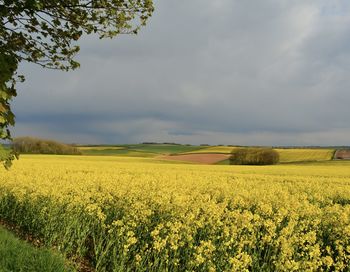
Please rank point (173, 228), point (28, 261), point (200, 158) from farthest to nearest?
point (200, 158) < point (28, 261) < point (173, 228)

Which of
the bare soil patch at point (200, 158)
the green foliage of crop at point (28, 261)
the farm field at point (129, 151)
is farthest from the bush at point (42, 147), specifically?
the green foliage of crop at point (28, 261)

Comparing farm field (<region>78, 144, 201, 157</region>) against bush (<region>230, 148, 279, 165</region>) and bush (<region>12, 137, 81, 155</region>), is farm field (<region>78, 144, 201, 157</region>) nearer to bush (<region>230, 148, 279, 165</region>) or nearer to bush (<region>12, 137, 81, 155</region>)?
bush (<region>12, 137, 81, 155</region>)

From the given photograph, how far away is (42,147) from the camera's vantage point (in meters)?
88.5

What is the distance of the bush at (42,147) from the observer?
3420 inches

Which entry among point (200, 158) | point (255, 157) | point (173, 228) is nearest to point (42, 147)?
point (200, 158)

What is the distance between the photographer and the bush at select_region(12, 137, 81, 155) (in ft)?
285

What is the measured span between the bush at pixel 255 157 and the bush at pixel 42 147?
128 feet

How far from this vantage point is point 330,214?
36.8 ft

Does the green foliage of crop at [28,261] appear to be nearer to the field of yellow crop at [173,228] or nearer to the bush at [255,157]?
the field of yellow crop at [173,228]

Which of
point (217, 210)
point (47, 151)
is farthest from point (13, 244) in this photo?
point (47, 151)

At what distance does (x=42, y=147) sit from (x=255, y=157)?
162 feet

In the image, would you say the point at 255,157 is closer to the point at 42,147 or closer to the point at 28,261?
the point at 42,147

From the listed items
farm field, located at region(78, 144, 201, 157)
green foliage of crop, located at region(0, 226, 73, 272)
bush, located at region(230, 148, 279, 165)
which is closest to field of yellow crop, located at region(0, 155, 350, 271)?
green foliage of crop, located at region(0, 226, 73, 272)

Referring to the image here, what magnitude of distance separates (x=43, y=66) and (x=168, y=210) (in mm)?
5156
